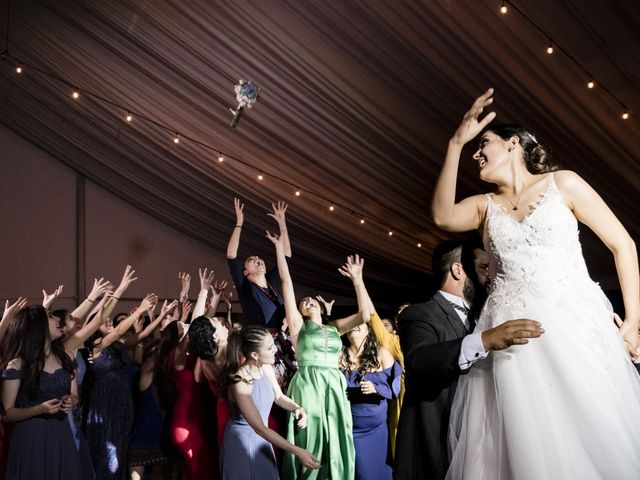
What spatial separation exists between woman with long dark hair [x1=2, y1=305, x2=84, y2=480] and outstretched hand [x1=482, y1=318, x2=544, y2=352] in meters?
2.66

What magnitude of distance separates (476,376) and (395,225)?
247 inches

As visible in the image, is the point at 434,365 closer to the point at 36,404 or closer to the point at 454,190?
the point at 454,190

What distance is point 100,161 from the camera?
8.76 metres

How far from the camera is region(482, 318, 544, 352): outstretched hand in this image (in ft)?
4.77

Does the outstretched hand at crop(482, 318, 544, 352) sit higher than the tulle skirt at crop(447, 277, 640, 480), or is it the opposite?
the outstretched hand at crop(482, 318, 544, 352)

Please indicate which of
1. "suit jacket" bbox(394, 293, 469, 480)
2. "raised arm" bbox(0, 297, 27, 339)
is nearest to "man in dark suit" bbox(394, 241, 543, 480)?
"suit jacket" bbox(394, 293, 469, 480)

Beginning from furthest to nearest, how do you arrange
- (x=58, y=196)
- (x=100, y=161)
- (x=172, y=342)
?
(x=58, y=196)
(x=100, y=161)
(x=172, y=342)

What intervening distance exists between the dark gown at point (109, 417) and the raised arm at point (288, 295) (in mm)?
1691

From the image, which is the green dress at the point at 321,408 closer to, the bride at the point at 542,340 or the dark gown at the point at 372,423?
the dark gown at the point at 372,423

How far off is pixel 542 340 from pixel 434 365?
0.27 meters

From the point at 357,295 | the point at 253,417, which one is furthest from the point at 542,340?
Answer: the point at 357,295

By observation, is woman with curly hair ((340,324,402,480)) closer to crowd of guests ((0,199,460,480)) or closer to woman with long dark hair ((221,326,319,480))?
crowd of guests ((0,199,460,480))

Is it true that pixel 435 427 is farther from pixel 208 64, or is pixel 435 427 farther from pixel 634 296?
pixel 208 64

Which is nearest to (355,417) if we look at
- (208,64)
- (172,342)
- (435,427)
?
(172,342)
